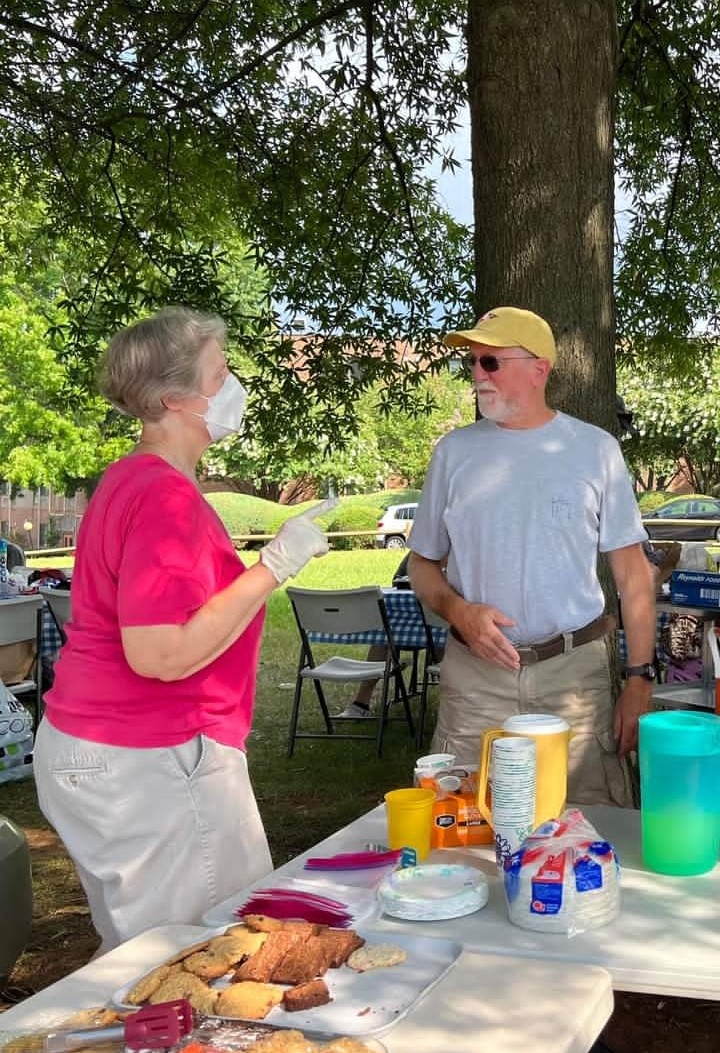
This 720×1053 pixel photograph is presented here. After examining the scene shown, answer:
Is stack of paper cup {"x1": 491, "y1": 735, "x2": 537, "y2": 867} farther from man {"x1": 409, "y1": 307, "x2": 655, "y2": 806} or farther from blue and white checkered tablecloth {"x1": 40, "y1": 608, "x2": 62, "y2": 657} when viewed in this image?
blue and white checkered tablecloth {"x1": 40, "y1": 608, "x2": 62, "y2": 657}

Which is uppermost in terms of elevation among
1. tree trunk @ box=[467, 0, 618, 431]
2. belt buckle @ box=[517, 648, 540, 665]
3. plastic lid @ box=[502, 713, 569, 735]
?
tree trunk @ box=[467, 0, 618, 431]

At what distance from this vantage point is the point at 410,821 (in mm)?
2121

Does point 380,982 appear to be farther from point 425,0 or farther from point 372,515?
point 372,515

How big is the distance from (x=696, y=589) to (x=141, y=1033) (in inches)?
179

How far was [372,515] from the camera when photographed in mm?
33031

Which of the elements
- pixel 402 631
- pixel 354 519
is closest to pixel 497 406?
pixel 402 631

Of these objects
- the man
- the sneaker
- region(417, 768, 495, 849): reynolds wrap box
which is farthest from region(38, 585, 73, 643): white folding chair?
region(417, 768, 495, 849): reynolds wrap box

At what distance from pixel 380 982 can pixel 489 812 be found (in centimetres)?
62

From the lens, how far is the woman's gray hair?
2.38m

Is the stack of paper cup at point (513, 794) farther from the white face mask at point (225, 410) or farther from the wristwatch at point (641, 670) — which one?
the wristwatch at point (641, 670)

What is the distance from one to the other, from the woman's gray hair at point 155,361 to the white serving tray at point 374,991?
1128 millimetres

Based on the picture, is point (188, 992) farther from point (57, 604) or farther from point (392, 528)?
point (392, 528)

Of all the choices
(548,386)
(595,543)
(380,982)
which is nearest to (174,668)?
(380,982)

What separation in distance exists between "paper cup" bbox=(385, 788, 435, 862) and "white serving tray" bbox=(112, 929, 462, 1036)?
0.39 metres
